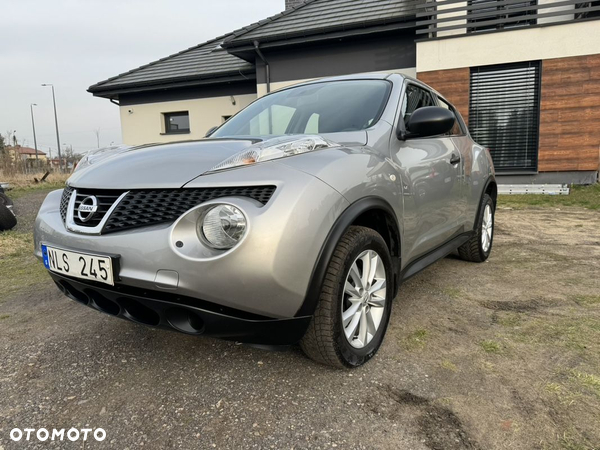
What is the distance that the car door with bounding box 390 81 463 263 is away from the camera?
7.93 feet

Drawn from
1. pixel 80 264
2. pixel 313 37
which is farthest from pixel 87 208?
pixel 313 37

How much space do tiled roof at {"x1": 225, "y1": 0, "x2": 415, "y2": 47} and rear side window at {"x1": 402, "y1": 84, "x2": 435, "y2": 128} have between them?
766 centimetres

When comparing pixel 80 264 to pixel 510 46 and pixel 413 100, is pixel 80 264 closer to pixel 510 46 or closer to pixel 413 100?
pixel 413 100

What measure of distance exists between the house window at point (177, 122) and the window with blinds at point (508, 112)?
Answer: 933cm

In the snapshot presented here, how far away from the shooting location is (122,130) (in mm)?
15320

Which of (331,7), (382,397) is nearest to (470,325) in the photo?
(382,397)

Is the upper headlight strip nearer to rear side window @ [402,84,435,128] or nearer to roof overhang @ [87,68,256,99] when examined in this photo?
rear side window @ [402,84,435,128]

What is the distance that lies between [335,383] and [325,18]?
11.0 meters

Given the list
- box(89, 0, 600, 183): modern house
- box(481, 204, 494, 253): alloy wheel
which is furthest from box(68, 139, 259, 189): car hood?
box(89, 0, 600, 183): modern house

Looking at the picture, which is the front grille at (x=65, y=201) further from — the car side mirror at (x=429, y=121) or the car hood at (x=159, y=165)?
the car side mirror at (x=429, y=121)

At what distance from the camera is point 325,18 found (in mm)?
11125

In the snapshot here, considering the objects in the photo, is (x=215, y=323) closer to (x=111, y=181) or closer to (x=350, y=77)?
(x=111, y=181)

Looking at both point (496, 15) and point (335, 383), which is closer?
point (335, 383)

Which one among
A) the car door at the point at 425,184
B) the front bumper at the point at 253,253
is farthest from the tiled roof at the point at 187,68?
the front bumper at the point at 253,253
